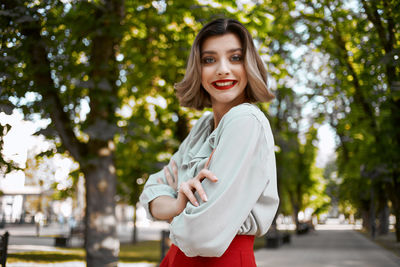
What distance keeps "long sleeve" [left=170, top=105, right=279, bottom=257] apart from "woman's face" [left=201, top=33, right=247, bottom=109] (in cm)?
30

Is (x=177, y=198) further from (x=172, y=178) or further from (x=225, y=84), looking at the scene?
(x=225, y=84)

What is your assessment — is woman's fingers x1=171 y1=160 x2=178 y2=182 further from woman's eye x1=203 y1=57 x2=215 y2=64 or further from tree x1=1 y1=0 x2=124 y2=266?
tree x1=1 y1=0 x2=124 y2=266

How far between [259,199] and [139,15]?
796 cm

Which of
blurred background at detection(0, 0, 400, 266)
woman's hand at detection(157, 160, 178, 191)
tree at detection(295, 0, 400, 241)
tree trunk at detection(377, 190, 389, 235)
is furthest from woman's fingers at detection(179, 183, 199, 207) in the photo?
Result: tree trunk at detection(377, 190, 389, 235)

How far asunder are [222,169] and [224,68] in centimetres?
55

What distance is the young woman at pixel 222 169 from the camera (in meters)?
1.41

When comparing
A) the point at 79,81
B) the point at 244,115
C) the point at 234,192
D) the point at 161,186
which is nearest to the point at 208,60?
the point at 244,115

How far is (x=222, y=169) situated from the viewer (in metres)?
1.45

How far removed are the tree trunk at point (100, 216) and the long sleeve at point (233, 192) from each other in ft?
18.7

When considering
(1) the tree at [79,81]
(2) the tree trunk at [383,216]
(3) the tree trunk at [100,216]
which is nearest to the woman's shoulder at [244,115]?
(1) the tree at [79,81]

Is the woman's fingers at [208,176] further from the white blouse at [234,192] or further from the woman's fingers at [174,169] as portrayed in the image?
the woman's fingers at [174,169]

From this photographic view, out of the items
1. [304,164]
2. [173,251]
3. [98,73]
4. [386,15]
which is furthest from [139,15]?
[304,164]

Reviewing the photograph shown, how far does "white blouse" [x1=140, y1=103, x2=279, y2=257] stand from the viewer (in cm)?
139

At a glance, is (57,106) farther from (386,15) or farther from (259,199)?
(259,199)
